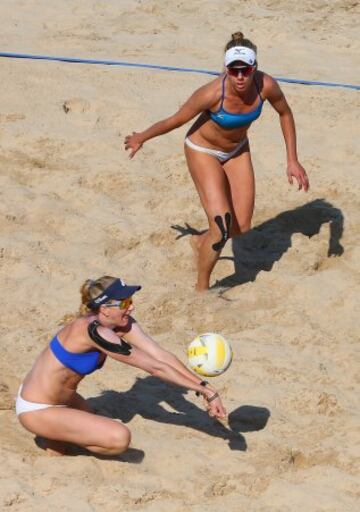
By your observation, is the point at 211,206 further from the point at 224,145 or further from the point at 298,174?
the point at 298,174

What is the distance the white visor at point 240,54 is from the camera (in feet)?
26.5

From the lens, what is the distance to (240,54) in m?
8.08

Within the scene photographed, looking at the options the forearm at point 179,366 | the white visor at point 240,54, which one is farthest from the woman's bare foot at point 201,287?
the forearm at point 179,366

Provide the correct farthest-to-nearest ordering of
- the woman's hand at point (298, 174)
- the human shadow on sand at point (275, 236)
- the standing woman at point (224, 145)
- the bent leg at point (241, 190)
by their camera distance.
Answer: the human shadow on sand at point (275, 236) < the bent leg at point (241, 190) < the woman's hand at point (298, 174) < the standing woman at point (224, 145)

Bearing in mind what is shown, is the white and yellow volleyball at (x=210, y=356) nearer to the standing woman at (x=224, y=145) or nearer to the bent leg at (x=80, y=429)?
the bent leg at (x=80, y=429)

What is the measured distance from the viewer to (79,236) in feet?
30.5

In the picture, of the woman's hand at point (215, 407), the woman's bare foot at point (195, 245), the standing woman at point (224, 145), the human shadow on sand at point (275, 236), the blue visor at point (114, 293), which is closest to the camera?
the woman's hand at point (215, 407)

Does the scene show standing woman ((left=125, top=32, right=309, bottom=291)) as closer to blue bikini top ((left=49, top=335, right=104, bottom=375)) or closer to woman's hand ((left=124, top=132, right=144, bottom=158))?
woman's hand ((left=124, top=132, right=144, bottom=158))

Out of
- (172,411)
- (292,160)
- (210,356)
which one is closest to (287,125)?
(292,160)

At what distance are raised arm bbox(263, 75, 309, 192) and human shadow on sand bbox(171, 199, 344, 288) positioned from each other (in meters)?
0.80

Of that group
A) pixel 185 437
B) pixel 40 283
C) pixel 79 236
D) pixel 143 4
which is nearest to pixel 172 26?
pixel 143 4

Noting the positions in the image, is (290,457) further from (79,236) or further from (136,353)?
(79,236)

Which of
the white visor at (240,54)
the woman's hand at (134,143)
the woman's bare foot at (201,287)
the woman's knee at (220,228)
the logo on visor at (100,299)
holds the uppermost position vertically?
the white visor at (240,54)

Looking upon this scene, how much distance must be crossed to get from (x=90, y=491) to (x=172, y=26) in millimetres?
7414
